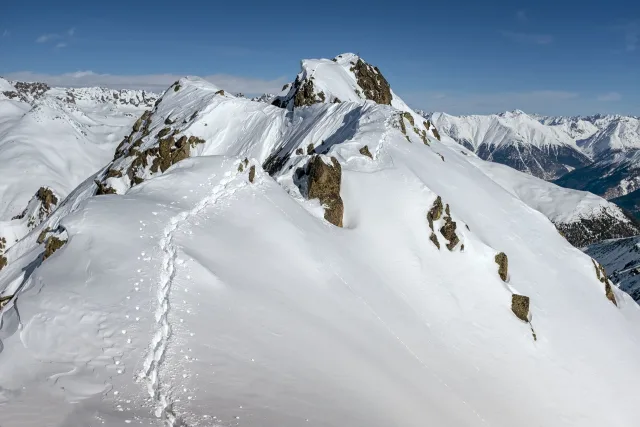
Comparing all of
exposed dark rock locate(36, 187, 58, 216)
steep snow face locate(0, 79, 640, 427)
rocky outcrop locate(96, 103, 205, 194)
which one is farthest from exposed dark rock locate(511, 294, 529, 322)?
exposed dark rock locate(36, 187, 58, 216)

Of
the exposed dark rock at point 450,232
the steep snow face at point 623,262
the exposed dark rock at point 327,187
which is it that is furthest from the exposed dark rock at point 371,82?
the steep snow face at point 623,262

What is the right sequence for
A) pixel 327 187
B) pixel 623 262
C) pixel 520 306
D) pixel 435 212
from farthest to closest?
pixel 623 262, pixel 435 212, pixel 327 187, pixel 520 306

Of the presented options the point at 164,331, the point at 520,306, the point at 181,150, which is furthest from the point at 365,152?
the point at 181,150

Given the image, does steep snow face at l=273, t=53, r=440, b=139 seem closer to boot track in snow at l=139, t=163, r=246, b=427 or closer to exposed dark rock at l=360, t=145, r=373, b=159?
exposed dark rock at l=360, t=145, r=373, b=159

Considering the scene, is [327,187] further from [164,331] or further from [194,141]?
[194,141]

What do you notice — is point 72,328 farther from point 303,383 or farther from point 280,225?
point 280,225

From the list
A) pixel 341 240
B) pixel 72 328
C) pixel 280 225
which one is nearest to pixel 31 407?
pixel 72 328
